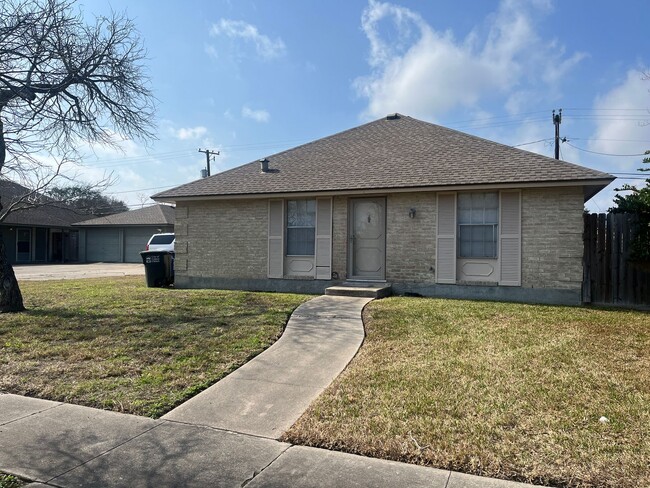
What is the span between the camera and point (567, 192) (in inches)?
403

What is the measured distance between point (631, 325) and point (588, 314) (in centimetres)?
102

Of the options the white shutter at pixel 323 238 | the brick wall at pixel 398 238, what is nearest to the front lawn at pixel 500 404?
the brick wall at pixel 398 238

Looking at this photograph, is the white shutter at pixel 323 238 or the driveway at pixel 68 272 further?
the driveway at pixel 68 272

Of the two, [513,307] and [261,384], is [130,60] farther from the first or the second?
[513,307]

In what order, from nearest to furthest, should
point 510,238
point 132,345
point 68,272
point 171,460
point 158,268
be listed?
1. point 171,460
2. point 132,345
3. point 510,238
4. point 158,268
5. point 68,272

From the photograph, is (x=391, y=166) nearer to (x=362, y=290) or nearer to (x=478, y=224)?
(x=478, y=224)

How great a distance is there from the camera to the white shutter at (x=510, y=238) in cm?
1062

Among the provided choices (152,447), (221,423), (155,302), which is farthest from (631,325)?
(155,302)

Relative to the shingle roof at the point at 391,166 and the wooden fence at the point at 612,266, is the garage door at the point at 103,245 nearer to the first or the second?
the shingle roof at the point at 391,166

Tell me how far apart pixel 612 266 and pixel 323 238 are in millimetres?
6837

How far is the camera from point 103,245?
3366 cm

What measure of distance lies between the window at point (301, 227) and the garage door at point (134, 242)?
879 inches

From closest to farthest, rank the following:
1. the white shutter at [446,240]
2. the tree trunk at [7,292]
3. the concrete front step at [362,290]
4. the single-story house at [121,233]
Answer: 1. the tree trunk at [7,292]
2. the concrete front step at [362,290]
3. the white shutter at [446,240]
4. the single-story house at [121,233]

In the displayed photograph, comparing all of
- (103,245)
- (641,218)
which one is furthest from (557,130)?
(103,245)
